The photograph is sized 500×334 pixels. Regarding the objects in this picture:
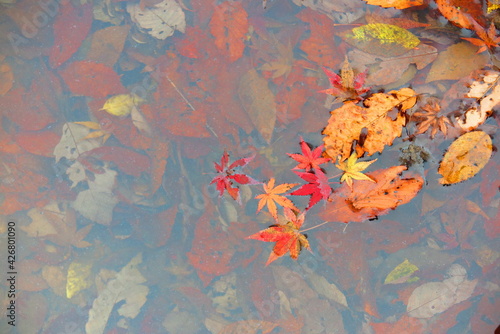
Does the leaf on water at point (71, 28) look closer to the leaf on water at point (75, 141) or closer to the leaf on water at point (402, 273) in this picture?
the leaf on water at point (75, 141)

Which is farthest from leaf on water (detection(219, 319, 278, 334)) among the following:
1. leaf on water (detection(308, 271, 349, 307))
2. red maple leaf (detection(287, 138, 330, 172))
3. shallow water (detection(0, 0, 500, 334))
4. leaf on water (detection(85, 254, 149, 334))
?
red maple leaf (detection(287, 138, 330, 172))

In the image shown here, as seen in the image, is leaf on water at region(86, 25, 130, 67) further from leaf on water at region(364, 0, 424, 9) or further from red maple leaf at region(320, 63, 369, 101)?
leaf on water at region(364, 0, 424, 9)

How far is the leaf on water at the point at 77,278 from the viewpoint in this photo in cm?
117

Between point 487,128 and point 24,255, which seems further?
point 24,255

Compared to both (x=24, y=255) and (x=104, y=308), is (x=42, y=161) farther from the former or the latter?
(x=104, y=308)

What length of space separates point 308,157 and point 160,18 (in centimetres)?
65

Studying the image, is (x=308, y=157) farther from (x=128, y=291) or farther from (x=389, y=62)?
(x=128, y=291)

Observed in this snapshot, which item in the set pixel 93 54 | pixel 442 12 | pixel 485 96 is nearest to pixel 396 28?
pixel 442 12

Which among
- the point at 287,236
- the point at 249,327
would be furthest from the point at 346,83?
the point at 249,327

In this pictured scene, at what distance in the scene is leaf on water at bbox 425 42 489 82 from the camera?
1077mm

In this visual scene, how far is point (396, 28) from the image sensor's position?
1.10 m

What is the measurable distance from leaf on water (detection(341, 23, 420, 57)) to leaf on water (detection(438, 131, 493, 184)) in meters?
0.33

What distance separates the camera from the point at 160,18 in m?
1.14

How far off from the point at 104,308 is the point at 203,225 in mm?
426
